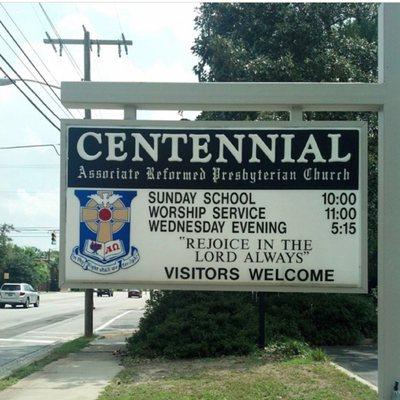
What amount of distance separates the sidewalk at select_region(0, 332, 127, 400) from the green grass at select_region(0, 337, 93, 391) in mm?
162

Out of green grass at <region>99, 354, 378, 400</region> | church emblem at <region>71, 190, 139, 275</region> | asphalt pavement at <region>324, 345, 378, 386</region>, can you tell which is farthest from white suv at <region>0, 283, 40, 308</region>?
church emblem at <region>71, 190, 139, 275</region>

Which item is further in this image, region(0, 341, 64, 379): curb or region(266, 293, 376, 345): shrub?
region(266, 293, 376, 345): shrub

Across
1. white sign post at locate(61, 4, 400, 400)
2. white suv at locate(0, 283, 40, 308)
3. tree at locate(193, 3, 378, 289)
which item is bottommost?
white suv at locate(0, 283, 40, 308)

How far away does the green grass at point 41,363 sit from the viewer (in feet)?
38.0

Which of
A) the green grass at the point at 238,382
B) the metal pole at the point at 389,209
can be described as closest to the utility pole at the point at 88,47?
the green grass at the point at 238,382

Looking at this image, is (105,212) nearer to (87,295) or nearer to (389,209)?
(389,209)

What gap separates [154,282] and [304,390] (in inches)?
203

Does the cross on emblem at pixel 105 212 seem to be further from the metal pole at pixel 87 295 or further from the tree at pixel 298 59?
the metal pole at pixel 87 295

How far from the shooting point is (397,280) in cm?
500

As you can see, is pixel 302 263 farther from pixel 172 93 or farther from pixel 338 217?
pixel 172 93

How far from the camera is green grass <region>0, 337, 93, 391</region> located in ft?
38.0

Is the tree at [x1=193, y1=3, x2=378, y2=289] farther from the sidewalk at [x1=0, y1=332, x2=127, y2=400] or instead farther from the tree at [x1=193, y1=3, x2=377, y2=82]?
the sidewalk at [x1=0, y1=332, x2=127, y2=400]

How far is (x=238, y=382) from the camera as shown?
10.1 m

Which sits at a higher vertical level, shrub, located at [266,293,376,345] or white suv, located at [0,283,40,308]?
shrub, located at [266,293,376,345]
